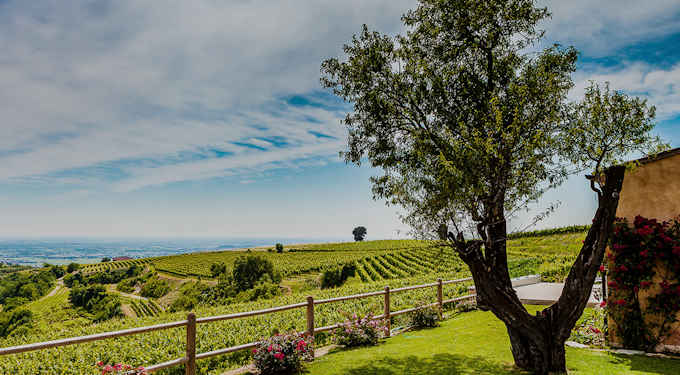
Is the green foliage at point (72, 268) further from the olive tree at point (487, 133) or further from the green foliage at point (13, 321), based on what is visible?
the olive tree at point (487, 133)

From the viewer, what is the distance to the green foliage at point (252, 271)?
73.6 meters

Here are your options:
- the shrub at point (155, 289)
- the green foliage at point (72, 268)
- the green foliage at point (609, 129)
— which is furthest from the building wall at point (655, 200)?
the green foliage at point (72, 268)

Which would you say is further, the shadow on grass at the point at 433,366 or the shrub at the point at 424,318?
the shrub at the point at 424,318

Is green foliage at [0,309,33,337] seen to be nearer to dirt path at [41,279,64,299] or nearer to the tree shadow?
dirt path at [41,279,64,299]

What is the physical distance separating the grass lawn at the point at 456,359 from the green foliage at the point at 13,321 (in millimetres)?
77816

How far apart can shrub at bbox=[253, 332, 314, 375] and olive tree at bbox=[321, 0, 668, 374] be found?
12.1 ft

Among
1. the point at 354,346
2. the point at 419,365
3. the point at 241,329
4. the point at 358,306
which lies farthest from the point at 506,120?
the point at 358,306

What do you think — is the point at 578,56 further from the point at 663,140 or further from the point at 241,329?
the point at 241,329

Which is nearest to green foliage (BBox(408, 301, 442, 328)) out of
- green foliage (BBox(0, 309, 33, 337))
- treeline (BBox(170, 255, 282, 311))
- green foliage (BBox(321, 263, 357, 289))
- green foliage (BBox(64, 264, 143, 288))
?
green foliage (BBox(321, 263, 357, 289))

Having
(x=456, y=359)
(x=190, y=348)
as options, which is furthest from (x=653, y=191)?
(x=190, y=348)

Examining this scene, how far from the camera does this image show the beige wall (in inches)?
298

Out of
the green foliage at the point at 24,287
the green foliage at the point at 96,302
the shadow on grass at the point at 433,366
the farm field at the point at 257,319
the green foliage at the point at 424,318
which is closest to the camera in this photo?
the shadow on grass at the point at 433,366

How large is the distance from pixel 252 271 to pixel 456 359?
235 feet

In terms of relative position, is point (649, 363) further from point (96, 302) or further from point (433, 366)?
point (96, 302)
